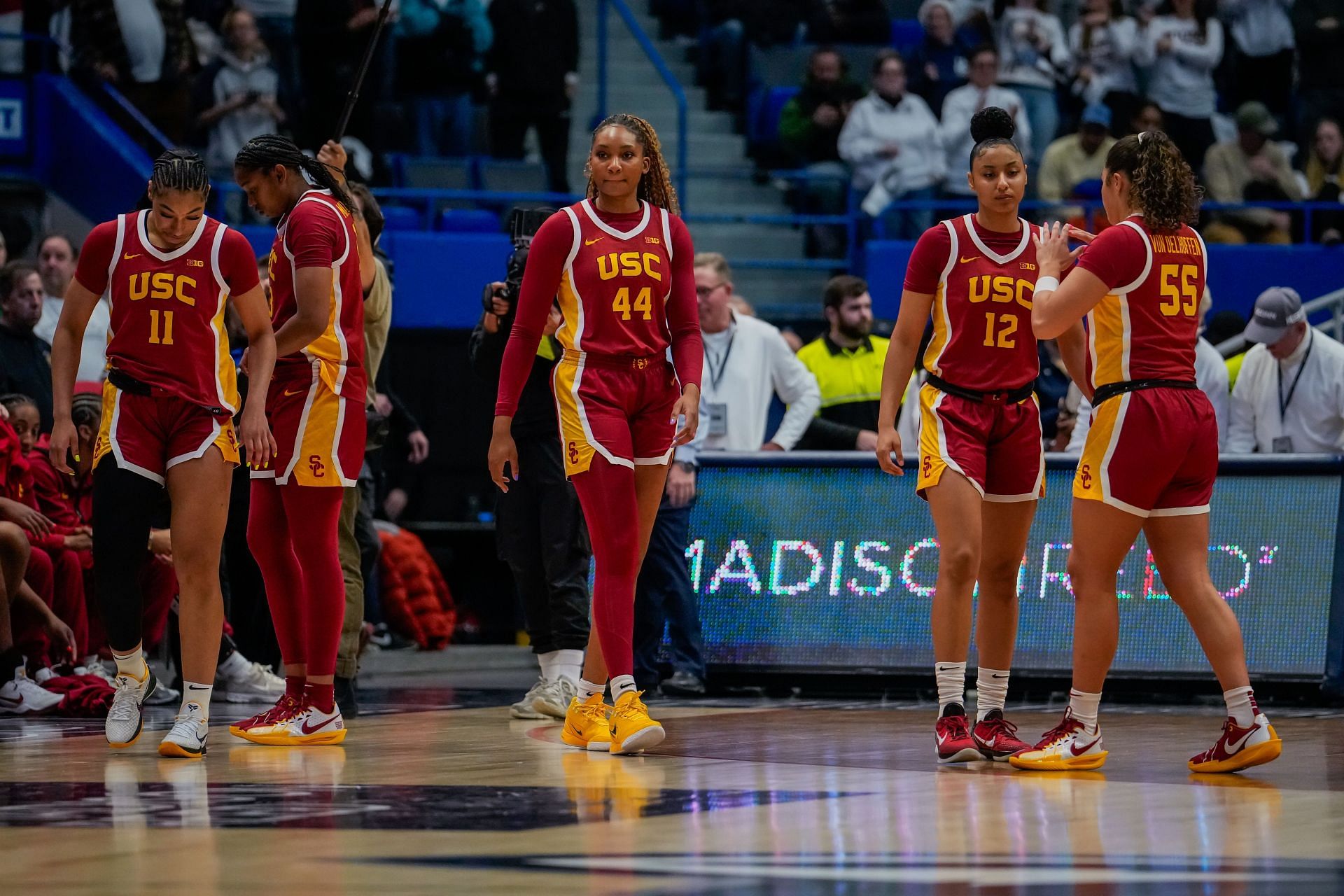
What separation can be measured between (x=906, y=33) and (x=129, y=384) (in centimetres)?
1352

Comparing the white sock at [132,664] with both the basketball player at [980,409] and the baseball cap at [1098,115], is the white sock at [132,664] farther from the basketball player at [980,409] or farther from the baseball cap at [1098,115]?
the baseball cap at [1098,115]

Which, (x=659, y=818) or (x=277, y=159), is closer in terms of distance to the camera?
(x=659, y=818)

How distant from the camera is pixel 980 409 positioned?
6.72 m

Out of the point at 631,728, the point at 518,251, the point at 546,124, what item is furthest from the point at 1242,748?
the point at 546,124

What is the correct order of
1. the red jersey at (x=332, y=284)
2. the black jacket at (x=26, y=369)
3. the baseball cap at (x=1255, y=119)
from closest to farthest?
the red jersey at (x=332, y=284) < the black jacket at (x=26, y=369) < the baseball cap at (x=1255, y=119)

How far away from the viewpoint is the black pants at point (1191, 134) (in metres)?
17.2

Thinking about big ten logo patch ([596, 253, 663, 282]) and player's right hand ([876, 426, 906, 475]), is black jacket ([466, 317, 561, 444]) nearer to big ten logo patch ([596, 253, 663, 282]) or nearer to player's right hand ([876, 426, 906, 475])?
big ten logo patch ([596, 253, 663, 282])

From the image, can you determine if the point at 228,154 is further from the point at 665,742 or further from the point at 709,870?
the point at 709,870

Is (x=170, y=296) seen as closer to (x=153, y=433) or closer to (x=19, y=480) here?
(x=153, y=433)

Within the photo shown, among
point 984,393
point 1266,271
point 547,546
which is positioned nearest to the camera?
point 984,393

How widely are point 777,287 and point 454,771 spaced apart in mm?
10818

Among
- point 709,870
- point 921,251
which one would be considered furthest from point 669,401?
point 709,870

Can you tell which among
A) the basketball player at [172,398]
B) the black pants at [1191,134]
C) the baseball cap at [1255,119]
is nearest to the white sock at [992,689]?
the basketball player at [172,398]

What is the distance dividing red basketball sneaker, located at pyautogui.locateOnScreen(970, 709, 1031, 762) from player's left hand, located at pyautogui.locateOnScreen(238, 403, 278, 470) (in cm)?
259
